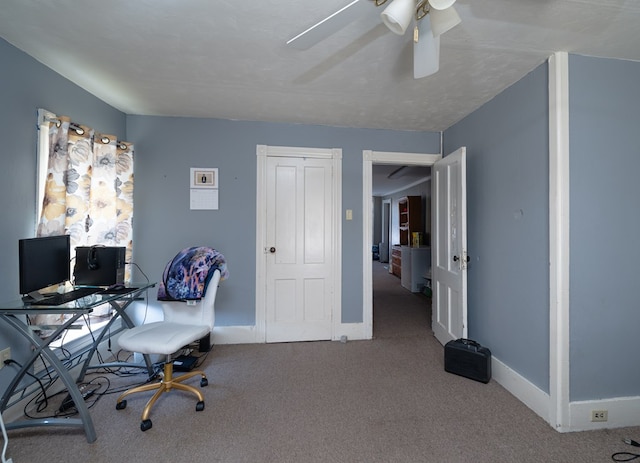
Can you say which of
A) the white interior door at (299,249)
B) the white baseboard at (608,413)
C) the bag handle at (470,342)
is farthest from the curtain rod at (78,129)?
the white baseboard at (608,413)

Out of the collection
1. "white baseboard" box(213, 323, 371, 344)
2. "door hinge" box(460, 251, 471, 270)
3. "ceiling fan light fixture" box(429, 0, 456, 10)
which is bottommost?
"white baseboard" box(213, 323, 371, 344)

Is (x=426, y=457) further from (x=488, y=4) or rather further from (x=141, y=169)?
(x=141, y=169)

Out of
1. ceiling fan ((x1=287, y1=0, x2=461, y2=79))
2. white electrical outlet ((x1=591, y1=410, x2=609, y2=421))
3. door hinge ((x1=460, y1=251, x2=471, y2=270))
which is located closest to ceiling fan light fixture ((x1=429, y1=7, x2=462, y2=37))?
ceiling fan ((x1=287, y1=0, x2=461, y2=79))

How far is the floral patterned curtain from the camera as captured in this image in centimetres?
194

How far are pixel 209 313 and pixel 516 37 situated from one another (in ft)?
8.97

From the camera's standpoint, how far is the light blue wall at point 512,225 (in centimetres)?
184

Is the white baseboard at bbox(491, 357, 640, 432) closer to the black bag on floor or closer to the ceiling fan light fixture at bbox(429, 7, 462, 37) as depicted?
the black bag on floor

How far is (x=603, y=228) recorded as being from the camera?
1.72m

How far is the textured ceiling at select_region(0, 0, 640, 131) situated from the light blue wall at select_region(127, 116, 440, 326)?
0.38m

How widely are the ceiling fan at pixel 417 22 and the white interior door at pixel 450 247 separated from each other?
1.34 metres

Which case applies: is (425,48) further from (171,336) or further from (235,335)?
(235,335)

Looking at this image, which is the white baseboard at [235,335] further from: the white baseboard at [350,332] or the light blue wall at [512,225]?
the light blue wall at [512,225]

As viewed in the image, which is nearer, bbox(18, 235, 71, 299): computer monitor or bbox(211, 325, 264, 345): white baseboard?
bbox(18, 235, 71, 299): computer monitor

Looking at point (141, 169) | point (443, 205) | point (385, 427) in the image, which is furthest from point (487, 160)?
point (141, 169)
